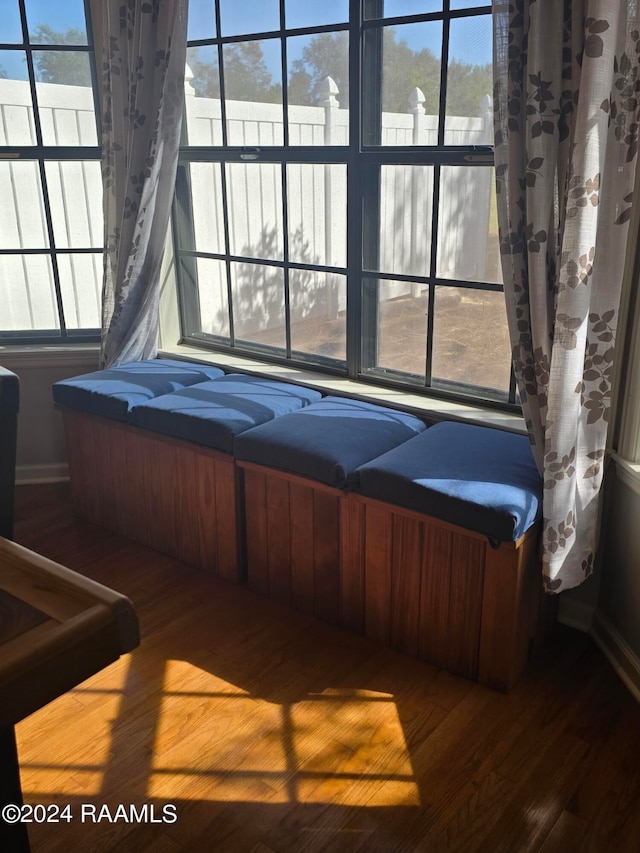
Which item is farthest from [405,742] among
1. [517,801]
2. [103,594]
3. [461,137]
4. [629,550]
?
[461,137]

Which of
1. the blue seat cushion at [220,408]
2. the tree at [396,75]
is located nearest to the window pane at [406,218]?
the tree at [396,75]

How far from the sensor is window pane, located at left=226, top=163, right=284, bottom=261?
296 centimetres

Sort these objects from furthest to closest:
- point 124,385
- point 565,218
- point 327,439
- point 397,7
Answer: point 124,385
point 397,7
point 327,439
point 565,218

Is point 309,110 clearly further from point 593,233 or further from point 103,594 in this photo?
point 103,594

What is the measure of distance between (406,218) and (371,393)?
64cm

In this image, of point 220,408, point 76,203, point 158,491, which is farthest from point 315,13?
point 158,491

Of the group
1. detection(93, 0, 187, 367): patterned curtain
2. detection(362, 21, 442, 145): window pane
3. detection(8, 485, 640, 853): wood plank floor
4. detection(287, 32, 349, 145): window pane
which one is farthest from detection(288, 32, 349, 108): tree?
detection(8, 485, 640, 853): wood plank floor

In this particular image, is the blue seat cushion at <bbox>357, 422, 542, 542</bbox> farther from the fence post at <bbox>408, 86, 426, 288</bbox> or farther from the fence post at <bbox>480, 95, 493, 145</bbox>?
the fence post at <bbox>480, 95, 493, 145</bbox>

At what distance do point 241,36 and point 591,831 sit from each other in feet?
9.31

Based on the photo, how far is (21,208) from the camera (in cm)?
324

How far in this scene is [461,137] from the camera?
2395 millimetres

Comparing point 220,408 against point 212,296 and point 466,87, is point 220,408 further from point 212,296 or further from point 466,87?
point 466,87

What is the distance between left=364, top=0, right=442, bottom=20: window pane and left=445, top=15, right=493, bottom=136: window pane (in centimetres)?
11

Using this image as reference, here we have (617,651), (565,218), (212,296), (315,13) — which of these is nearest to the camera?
(565,218)
